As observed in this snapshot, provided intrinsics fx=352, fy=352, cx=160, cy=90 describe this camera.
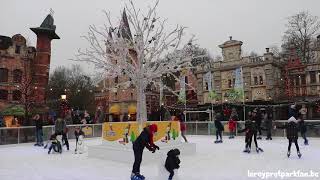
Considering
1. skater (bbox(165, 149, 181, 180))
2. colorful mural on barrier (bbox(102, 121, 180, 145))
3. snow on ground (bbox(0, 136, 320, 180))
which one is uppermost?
colorful mural on barrier (bbox(102, 121, 180, 145))

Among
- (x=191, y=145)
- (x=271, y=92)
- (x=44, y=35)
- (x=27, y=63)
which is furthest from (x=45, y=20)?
(x=191, y=145)

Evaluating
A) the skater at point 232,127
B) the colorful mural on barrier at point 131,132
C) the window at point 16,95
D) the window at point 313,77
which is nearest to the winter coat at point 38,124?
the colorful mural on barrier at point 131,132

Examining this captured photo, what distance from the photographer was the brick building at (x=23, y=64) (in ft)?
136

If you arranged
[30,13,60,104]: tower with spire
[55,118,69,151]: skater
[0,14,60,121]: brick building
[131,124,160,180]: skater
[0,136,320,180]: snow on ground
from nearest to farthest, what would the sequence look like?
1. [131,124,160,180]: skater
2. [0,136,320,180]: snow on ground
3. [55,118,69,151]: skater
4. [0,14,60,121]: brick building
5. [30,13,60,104]: tower with spire

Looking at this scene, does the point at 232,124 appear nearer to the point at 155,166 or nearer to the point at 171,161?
the point at 155,166

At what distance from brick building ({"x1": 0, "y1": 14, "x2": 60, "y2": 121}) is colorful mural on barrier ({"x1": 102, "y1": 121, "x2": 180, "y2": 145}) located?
1104 inches

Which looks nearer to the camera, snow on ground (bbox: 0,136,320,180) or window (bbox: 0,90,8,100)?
snow on ground (bbox: 0,136,320,180)

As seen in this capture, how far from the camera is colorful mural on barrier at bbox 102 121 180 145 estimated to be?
13289mm

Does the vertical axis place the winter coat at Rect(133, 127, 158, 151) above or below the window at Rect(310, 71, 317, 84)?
below

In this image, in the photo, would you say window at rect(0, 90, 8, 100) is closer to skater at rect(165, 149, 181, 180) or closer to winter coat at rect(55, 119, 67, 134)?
winter coat at rect(55, 119, 67, 134)

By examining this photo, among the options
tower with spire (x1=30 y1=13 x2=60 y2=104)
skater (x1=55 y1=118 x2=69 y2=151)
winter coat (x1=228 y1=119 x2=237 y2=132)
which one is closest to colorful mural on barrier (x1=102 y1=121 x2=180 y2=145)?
skater (x1=55 y1=118 x2=69 y2=151)

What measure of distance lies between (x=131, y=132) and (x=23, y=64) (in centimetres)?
3457

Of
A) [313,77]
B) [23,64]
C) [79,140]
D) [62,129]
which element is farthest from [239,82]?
[23,64]

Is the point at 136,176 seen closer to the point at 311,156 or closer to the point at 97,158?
the point at 97,158
